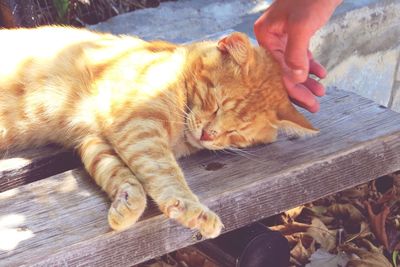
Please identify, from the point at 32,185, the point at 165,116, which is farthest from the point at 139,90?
the point at 32,185

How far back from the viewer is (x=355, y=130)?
242 centimetres

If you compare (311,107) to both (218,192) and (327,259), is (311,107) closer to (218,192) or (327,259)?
(218,192)

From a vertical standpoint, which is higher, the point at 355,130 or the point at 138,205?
the point at 138,205

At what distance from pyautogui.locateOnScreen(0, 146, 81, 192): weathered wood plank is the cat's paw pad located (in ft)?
1.40

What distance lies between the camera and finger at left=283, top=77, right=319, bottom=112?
7.99 ft

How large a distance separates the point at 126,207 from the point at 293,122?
2.54 feet

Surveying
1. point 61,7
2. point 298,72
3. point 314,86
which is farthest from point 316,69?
point 61,7

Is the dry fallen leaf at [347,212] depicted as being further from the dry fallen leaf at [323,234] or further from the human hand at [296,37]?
the human hand at [296,37]

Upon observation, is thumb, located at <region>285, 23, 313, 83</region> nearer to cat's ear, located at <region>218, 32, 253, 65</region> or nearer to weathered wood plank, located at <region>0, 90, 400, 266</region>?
cat's ear, located at <region>218, 32, 253, 65</region>

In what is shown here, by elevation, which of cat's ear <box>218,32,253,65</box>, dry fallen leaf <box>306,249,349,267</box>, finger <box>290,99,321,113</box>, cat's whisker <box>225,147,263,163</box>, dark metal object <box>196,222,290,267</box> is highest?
cat's ear <box>218,32,253,65</box>

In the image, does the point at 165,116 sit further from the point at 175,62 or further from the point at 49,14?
the point at 49,14

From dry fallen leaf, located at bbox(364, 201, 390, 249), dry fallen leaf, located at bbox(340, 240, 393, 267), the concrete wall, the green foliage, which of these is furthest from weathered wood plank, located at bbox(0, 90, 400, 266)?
the green foliage

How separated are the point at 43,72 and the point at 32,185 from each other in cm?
62

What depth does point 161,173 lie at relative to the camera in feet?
6.77
